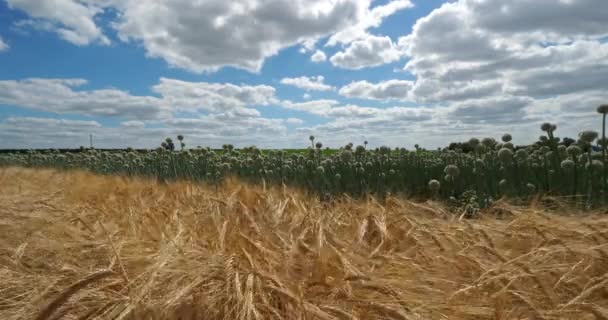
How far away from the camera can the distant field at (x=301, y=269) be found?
133 centimetres

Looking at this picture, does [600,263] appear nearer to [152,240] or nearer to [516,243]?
[516,243]

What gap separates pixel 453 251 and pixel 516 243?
1.21 feet

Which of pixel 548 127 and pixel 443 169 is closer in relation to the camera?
pixel 548 127

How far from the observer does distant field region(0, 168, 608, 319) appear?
1.33m

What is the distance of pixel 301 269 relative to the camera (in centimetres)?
160

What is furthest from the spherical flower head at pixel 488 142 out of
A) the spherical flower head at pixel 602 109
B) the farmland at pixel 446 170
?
the spherical flower head at pixel 602 109

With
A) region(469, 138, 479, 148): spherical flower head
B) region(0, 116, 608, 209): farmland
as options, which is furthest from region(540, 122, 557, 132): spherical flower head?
region(469, 138, 479, 148): spherical flower head

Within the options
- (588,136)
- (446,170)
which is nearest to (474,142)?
(446,170)

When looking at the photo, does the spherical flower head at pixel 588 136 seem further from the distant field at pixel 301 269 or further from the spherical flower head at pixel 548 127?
the distant field at pixel 301 269

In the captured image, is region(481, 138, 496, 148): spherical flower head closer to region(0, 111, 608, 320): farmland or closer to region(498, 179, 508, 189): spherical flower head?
region(498, 179, 508, 189): spherical flower head

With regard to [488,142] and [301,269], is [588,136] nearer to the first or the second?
[488,142]

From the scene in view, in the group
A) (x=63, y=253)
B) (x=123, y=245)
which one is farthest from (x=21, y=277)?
(x=123, y=245)

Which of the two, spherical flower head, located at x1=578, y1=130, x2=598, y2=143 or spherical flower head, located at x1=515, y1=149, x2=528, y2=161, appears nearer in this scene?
spherical flower head, located at x1=578, y1=130, x2=598, y2=143

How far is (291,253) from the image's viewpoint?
1642 millimetres
